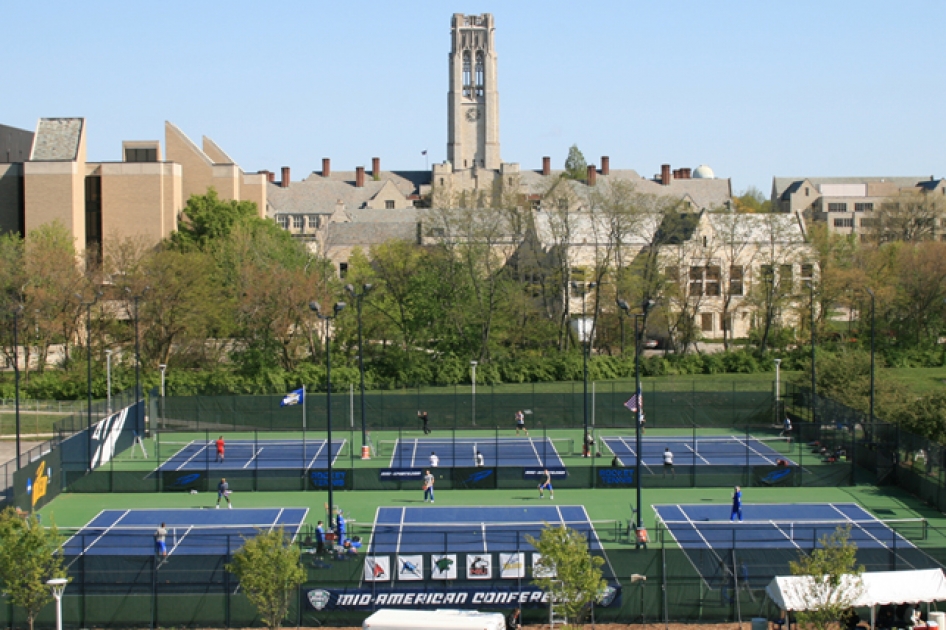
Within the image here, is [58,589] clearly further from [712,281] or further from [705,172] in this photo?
[705,172]

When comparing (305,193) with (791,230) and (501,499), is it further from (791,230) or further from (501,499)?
(501,499)

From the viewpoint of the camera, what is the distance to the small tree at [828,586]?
62.1 ft

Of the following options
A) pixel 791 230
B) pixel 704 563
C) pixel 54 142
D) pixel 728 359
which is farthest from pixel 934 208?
pixel 704 563

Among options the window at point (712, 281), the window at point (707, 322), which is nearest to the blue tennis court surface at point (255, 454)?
the window at point (712, 281)

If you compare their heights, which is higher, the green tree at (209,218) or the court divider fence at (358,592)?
the green tree at (209,218)

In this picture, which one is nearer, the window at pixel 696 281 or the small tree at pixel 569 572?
the small tree at pixel 569 572

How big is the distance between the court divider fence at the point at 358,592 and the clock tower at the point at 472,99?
4594 inches

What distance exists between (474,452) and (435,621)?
24151 millimetres

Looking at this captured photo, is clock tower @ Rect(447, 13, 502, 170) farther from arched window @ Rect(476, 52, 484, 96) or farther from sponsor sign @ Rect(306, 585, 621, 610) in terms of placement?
sponsor sign @ Rect(306, 585, 621, 610)

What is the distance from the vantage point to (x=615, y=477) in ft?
121

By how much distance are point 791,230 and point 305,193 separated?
69.3m

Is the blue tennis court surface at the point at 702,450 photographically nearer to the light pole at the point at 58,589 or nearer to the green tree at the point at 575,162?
the light pole at the point at 58,589

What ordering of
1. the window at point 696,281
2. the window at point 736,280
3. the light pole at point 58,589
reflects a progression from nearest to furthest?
1. the light pole at point 58,589
2. the window at point 696,281
3. the window at point 736,280

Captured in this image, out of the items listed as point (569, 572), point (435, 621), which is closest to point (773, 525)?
point (569, 572)
